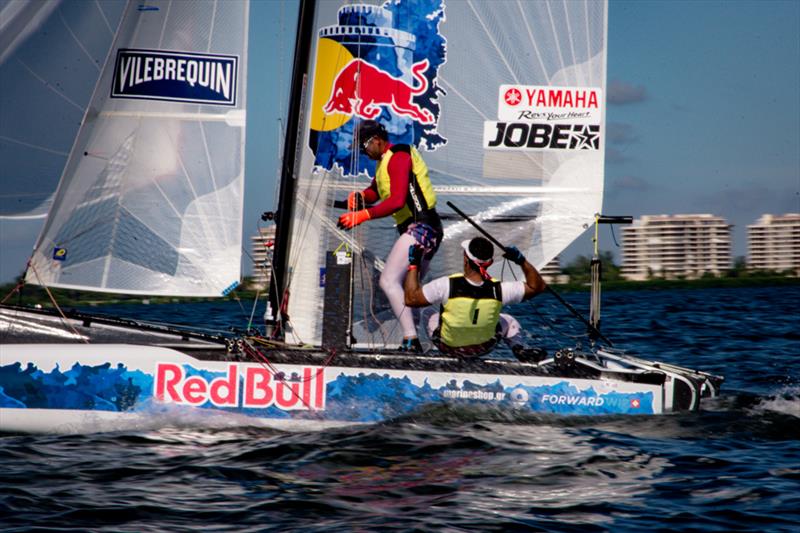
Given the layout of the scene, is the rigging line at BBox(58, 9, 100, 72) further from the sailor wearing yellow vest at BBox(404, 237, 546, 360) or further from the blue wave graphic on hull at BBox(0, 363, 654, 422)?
the sailor wearing yellow vest at BBox(404, 237, 546, 360)

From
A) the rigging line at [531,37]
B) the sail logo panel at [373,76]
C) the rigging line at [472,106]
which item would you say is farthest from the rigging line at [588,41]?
the sail logo panel at [373,76]

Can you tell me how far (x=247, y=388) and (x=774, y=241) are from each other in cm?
10270

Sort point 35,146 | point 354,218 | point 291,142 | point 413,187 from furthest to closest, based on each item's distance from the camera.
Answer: point 291,142 < point 413,187 < point 35,146 < point 354,218

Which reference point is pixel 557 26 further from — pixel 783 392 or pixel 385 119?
pixel 783 392

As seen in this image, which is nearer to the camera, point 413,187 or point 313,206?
point 413,187

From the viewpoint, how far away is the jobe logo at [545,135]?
8.91 m

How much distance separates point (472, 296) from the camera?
7934mm

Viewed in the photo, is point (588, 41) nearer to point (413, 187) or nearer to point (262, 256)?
point (413, 187)

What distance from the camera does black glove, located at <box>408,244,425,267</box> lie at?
8.23 m

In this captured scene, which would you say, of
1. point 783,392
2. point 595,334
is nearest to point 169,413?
point 595,334

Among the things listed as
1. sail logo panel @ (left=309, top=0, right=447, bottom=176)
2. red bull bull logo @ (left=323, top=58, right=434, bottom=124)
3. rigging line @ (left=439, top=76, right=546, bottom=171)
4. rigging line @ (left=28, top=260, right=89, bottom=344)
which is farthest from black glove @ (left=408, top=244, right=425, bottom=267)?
rigging line @ (left=28, top=260, right=89, bottom=344)

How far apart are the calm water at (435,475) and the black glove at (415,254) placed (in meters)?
1.19

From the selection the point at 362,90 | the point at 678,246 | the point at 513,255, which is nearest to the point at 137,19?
the point at 362,90

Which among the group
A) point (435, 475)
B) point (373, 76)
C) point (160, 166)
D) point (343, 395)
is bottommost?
point (435, 475)
